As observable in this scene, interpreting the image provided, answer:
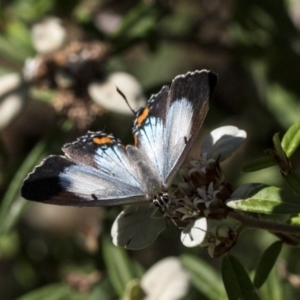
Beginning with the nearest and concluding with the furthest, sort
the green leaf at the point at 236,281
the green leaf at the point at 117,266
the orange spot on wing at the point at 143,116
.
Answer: the green leaf at the point at 236,281 < the orange spot on wing at the point at 143,116 < the green leaf at the point at 117,266

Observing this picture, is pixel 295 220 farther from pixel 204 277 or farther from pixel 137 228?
pixel 204 277

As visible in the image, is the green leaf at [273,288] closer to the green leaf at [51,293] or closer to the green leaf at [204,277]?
the green leaf at [204,277]

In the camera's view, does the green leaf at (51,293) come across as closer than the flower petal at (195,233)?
No

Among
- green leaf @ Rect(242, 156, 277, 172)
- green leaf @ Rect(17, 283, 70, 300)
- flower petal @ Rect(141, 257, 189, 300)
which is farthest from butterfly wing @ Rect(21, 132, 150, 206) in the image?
green leaf @ Rect(17, 283, 70, 300)

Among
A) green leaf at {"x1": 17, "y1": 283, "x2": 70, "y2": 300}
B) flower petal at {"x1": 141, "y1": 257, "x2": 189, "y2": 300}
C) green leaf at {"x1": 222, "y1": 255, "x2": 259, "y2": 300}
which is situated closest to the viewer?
green leaf at {"x1": 222, "y1": 255, "x2": 259, "y2": 300}

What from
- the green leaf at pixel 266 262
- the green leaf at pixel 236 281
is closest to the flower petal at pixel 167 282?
the green leaf at pixel 266 262

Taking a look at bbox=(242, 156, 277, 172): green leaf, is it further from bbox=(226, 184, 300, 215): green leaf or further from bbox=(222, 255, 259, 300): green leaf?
bbox=(222, 255, 259, 300): green leaf
